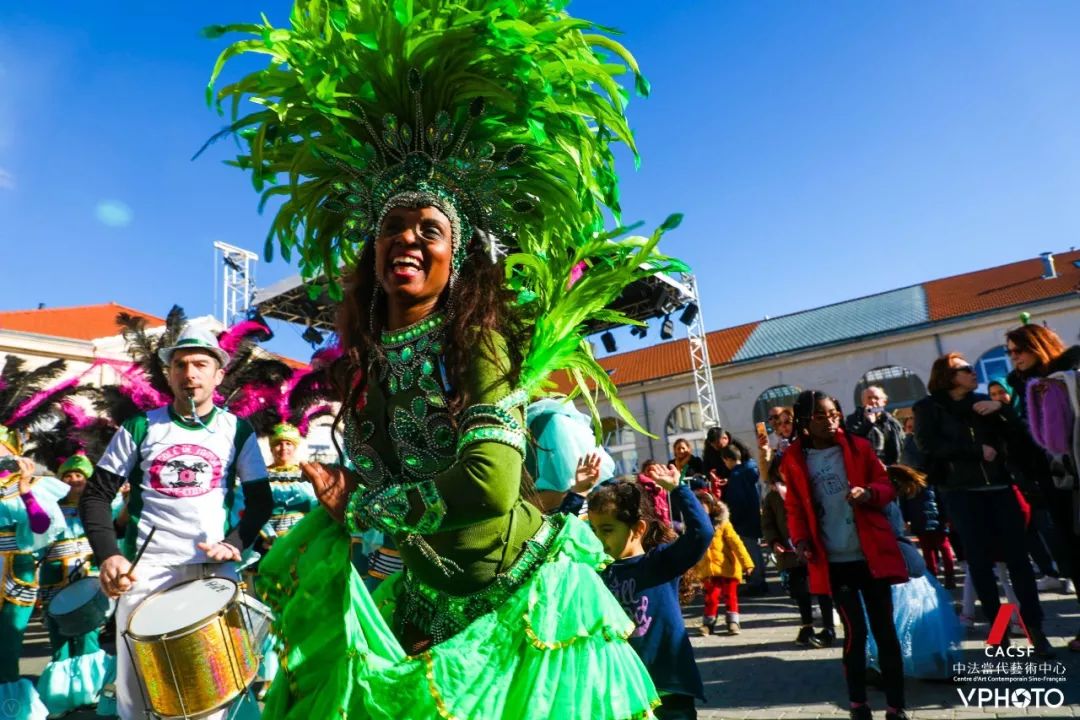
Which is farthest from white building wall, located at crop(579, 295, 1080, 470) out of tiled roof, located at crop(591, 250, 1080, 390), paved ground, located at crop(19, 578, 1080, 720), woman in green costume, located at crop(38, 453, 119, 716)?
woman in green costume, located at crop(38, 453, 119, 716)

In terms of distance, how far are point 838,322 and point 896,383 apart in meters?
5.60

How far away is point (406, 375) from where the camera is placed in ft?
6.44

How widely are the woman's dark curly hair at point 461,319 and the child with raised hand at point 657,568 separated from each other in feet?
4.71

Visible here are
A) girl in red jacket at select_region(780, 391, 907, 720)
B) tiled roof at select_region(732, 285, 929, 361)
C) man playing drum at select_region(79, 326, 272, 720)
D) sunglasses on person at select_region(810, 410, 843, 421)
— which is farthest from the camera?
tiled roof at select_region(732, 285, 929, 361)

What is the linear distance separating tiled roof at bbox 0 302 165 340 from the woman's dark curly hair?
30824 mm

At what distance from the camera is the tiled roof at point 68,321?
30.4 meters

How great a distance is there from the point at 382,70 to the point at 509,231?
0.62m

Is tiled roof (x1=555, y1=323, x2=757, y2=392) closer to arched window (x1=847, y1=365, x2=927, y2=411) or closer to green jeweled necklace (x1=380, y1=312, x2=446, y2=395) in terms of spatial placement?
arched window (x1=847, y1=365, x2=927, y2=411)

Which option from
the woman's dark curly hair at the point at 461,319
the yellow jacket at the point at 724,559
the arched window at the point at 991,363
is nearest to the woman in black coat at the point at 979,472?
the yellow jacket at the point at 724,559

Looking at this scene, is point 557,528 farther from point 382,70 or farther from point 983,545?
point 983,545

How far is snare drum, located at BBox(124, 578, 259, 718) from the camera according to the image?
2932 mm

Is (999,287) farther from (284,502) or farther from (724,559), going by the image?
(284,502)

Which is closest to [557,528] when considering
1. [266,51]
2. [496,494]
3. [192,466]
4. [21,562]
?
[496,494]

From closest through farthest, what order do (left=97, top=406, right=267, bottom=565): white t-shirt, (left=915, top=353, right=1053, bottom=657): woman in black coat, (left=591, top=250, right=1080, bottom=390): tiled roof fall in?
1. (left=97, top=406, right=267, bottom=565): white t-shirt
2. (left=915, top=353, right=1053, bottom=657): woman in black coat
3. (left=591, top=250, right=1080, bottom=390): tiled roof
